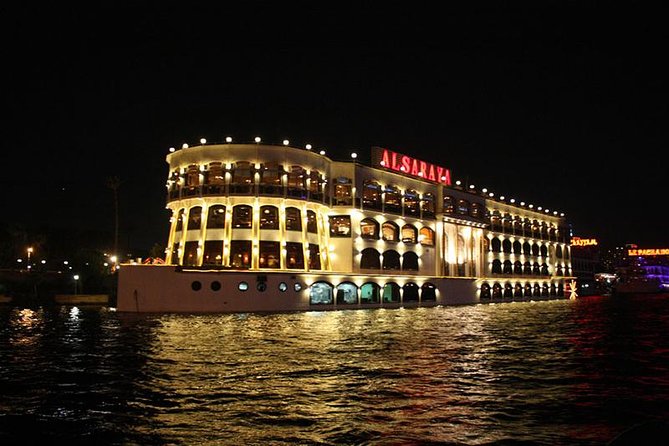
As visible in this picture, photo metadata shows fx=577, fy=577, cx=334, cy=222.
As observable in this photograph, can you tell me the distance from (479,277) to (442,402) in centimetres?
6927

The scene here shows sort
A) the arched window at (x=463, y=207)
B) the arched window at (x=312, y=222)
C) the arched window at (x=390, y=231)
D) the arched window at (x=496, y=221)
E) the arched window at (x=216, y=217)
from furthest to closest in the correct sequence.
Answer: the arched window at (x=496, y=221)
the arched window at (x=463, y=207)
the arched window at (x=390, y=231)
the arched window at (x=312, y=222)
the arched window at (x=216, y=217)

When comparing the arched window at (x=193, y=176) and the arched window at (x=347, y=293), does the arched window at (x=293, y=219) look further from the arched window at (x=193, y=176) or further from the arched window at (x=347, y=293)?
the arched window at (x=193, y=176)

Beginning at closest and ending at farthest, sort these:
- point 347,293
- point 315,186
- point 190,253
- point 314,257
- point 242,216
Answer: point 242,216
point 190,253
point 314,257
point 315,186
point 347,293

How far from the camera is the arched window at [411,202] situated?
6562 cm

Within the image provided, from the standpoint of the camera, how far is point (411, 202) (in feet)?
219

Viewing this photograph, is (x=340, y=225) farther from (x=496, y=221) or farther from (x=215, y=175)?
(x=496, y=221)

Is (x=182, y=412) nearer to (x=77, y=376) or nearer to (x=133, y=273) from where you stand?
(x=77, y=376)

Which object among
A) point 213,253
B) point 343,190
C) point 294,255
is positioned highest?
point 343,190

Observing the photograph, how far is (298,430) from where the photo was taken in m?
8.19

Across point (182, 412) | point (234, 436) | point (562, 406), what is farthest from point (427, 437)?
point (182, 412)

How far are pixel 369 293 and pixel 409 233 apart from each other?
11.1 m

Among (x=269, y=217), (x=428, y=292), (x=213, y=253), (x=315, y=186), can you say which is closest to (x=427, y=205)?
(x=428, y=292)

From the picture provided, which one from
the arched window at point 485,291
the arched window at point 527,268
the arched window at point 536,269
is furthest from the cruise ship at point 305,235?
the arched window at point 536,269

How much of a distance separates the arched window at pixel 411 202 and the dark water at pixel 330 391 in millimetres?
44796
